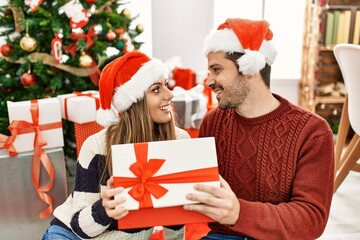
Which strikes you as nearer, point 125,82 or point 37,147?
point 125,82

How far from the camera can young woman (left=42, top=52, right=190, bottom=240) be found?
51.0 inches

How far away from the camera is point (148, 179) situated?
0.96 m

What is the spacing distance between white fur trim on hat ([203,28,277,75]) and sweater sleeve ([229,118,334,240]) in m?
0.26

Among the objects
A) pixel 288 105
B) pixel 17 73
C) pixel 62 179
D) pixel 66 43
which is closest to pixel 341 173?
pixel 288 105

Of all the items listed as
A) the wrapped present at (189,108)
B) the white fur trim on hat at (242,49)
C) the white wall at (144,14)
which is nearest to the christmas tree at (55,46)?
the wrapped present at (189,108)

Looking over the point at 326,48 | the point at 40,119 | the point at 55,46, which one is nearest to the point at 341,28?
the point at 326,48

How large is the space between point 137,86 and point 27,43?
1.12 meters

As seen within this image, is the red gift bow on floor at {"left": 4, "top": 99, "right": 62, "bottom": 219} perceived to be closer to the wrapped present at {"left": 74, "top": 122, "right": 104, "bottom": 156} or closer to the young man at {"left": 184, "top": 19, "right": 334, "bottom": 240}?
the wrapped present at {"left": 74, "top": 122, "right": 104, "bottom": 156}

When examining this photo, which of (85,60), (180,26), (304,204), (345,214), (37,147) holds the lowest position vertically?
(345,214)

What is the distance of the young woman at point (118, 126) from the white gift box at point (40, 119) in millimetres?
599

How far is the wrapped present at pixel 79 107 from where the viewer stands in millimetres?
1972

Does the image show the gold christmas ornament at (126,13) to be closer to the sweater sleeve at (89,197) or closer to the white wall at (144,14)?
the white wall at (144,14)

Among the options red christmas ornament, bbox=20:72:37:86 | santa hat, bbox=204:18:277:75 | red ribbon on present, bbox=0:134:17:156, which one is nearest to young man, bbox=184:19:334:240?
santa hat, bbox=204:18:277:75

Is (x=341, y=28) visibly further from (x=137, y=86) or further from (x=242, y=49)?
(x=137, y=86)
